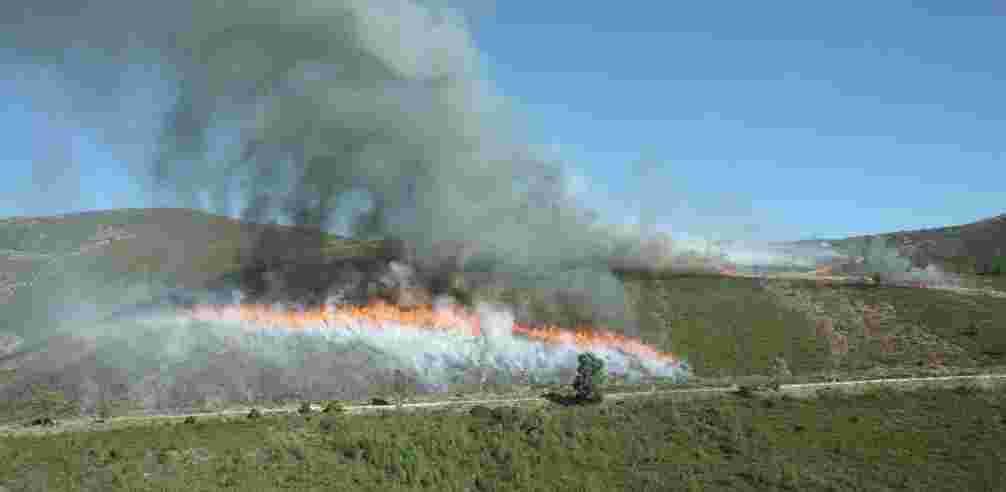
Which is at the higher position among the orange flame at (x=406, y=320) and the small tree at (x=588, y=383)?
the orange flame at (x=406, y=320)

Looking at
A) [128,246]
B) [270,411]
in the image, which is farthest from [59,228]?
[270,411]

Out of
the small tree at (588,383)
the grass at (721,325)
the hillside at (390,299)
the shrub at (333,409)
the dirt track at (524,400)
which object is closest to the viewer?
the dirt track at (524,400)

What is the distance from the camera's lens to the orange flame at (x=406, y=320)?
2598 inches

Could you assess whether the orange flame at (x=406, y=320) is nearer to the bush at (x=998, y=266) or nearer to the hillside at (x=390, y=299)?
the hillside at (x=390, y=299)

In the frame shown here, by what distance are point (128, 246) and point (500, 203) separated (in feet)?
247

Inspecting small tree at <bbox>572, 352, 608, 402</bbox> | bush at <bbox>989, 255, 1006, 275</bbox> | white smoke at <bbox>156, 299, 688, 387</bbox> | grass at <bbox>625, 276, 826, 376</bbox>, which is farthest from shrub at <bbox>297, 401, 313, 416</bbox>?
bush at <bbox>989, 255, 1006, 275</bbox>

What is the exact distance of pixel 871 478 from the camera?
1467 inches

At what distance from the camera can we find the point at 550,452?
132 ft

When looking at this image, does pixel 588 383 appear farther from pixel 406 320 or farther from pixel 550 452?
pixel 406 320

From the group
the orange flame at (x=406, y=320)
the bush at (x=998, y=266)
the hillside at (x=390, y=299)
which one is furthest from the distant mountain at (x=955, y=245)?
the orange flame at (x=406, y=320)

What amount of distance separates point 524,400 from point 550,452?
9133 mm

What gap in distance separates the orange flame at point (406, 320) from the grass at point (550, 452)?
21.8 metres

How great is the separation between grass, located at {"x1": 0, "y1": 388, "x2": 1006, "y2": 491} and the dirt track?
1.67m

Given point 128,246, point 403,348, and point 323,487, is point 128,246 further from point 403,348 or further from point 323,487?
point 323,487
